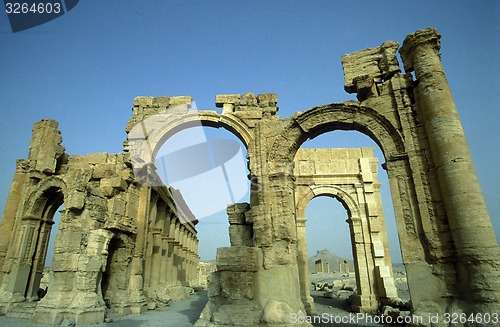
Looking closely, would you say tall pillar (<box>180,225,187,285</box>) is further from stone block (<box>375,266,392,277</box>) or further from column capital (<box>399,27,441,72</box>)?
column capital (<box>399,27,441,72</box>)

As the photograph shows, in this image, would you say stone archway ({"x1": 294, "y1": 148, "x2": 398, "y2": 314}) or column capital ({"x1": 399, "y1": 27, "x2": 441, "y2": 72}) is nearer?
column capital ({"x1": 399, "y1": 27, "x2": 441, "y2": 72})

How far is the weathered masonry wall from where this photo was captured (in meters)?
7.84

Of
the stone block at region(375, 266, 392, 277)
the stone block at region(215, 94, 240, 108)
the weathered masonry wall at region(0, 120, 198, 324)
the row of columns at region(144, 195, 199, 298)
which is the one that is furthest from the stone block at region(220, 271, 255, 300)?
the stone block at region(375, 266, 392, 277)

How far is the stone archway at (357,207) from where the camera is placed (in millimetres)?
11469

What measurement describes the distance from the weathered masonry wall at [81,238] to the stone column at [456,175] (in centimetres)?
880

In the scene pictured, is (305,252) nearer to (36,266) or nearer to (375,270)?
(375,270)

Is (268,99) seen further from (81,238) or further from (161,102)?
(81,238)

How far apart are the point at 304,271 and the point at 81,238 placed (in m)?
8.56

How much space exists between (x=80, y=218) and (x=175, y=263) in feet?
33.4

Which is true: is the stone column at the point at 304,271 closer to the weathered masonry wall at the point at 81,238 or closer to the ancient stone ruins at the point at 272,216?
the ancient stone ruins at the point at 272,216

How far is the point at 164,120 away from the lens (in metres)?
9.05

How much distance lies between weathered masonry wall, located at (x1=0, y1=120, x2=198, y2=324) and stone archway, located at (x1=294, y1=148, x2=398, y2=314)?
670cm

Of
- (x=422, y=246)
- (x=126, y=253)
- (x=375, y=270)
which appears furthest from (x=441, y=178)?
(x=126, y=253)

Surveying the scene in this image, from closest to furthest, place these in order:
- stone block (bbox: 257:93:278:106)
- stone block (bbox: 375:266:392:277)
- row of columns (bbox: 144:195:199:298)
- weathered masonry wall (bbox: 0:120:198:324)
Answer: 1. weathered masonry wall (bbox: 0:120:198:324)
2. stone block (bbox: 257:93:278:106)
3. stone block (bbox: 375:266:392:277)
4. row of columns (bbox: 144:195:199:298)
